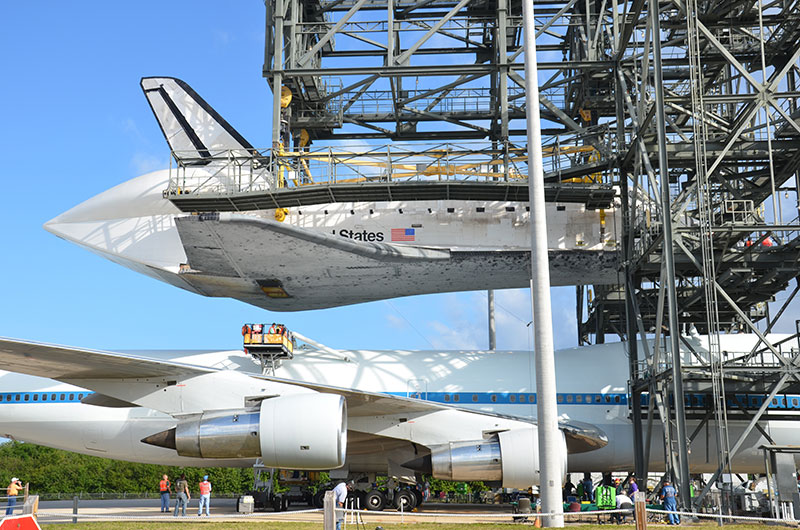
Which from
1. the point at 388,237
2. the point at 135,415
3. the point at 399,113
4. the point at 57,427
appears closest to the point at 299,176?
the point at 388,237

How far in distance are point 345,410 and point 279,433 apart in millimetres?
1284

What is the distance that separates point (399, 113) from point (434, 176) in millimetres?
3575

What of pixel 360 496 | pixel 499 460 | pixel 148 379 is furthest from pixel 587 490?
pixel 148 379

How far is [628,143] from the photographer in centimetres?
1966

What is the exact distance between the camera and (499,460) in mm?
15773

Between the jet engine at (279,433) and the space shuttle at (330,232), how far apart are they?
478cm

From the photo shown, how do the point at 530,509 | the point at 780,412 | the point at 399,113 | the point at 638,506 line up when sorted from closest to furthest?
the point at 638,506
the point at 530,509
the point at 780,412
the point at 399,113

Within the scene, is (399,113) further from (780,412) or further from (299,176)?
(780,412)

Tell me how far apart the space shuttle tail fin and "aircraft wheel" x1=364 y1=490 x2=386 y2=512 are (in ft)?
35.5

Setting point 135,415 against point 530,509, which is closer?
point 530,509

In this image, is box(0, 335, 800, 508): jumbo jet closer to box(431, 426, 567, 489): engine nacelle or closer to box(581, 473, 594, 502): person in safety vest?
box(431, 426, 567, 489): engine nacelle

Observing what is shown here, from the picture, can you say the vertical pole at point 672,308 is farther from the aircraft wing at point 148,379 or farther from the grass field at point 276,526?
the aircraft wing at point 148,379

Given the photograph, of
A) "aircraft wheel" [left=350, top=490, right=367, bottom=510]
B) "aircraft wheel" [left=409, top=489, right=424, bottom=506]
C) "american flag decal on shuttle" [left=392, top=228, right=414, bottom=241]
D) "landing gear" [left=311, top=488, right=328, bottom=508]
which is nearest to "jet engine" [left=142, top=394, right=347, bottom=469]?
"aircraft wheel" [left=350, top=490, right=367, bottom=510]

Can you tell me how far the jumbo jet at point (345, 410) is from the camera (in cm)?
1445
